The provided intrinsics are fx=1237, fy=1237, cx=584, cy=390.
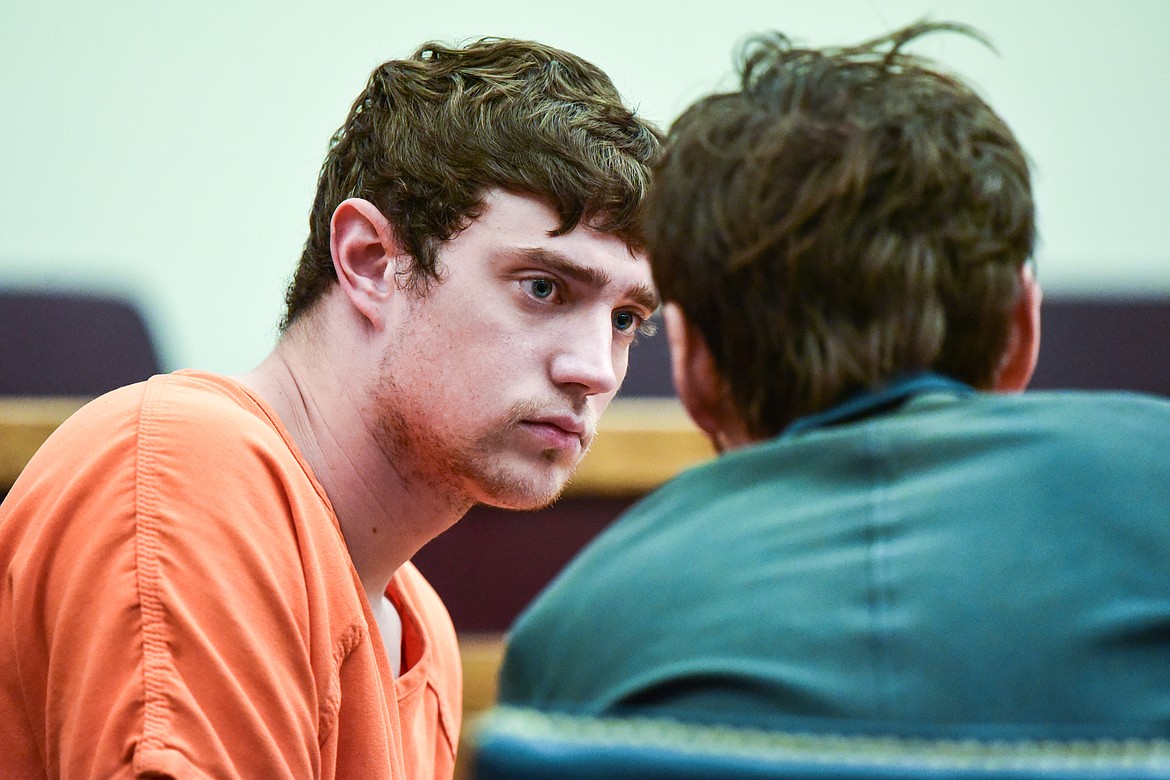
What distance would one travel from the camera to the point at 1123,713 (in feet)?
1.61

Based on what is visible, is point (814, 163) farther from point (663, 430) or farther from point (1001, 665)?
point (663, 430)

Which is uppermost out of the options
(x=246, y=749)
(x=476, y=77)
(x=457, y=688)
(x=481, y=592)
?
(x=476, y=77)

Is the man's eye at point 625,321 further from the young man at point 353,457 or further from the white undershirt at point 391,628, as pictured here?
the white undershirt at point 391,628

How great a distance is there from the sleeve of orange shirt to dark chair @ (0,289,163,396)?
1.00 metres

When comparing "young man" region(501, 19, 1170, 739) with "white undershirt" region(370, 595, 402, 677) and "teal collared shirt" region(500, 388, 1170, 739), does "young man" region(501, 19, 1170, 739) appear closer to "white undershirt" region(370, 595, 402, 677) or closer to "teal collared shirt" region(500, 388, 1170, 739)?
"teal collared shirt" region(500, 388, 1170, 739)

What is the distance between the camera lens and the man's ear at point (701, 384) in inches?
25.9

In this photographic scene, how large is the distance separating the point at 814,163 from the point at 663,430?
1163 mm

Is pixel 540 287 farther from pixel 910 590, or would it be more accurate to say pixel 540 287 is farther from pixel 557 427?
pixel 910 590

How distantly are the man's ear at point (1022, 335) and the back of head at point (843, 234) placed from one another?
0.01 meters

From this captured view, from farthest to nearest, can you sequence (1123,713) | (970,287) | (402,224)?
1. (402,224)
2. (970,287)
3. (1123,713)

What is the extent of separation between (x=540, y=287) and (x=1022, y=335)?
530 millimetres

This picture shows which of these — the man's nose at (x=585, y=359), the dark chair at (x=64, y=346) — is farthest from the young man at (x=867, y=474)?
the dark chair at (x=64, y=346)

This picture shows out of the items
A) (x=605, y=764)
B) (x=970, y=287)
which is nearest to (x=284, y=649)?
(x=605, y=764)

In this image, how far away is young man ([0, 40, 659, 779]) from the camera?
0.80 m
